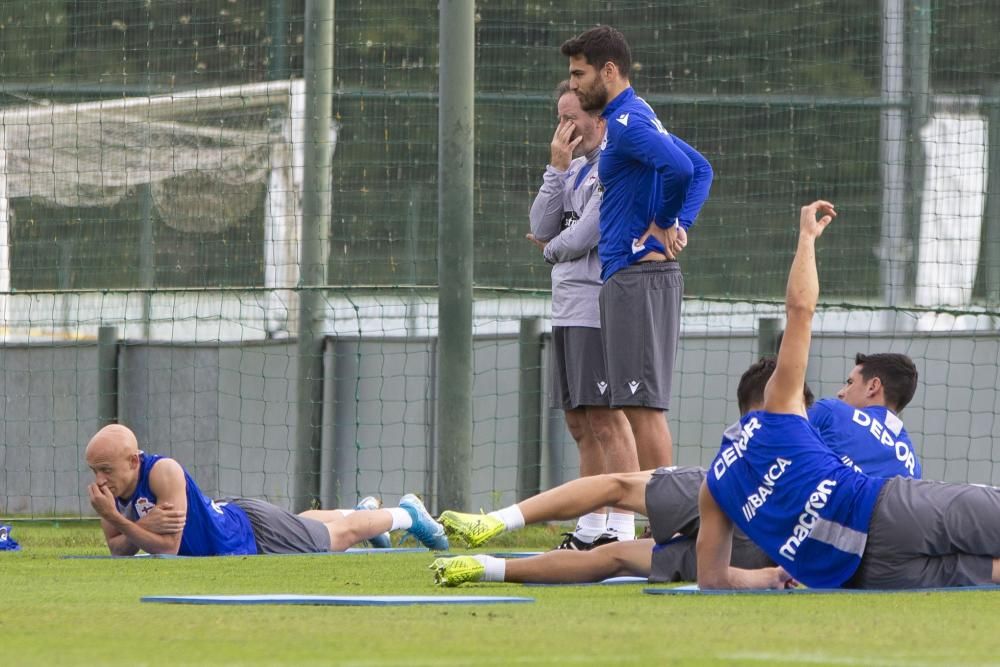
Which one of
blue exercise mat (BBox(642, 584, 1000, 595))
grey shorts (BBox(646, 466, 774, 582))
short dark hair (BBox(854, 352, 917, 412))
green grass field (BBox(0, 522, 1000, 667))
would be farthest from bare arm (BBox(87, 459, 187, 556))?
short dark hair (BBox(854, 352, 917, 412))

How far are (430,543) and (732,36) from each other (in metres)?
4.04

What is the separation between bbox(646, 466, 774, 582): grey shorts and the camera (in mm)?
5973

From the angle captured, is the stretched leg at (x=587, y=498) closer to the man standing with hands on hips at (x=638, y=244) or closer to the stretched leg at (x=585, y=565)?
Result: the stretched leg at (x=585, y=565)

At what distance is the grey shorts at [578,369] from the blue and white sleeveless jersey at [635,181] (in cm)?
37

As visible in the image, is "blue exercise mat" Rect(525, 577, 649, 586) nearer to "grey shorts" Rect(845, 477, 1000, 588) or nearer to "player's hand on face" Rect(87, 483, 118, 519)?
"grey shorts" Rect(845, 477, 1000, 588)

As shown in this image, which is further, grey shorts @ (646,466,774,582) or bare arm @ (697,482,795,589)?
grey shorts @ (646,466,774,582)

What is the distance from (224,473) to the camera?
11.0 meters

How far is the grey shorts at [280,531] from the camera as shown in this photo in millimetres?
7766

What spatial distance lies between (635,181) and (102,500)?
8.11ft

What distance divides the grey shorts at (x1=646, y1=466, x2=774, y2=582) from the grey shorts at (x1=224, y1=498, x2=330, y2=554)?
2.22 meters

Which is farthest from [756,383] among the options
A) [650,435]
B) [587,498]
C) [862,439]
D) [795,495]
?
[650,435]

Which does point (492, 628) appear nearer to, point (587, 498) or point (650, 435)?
point (587, 498)

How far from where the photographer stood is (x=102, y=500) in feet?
23.5

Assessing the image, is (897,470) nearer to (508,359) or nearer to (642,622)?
(642,622)
